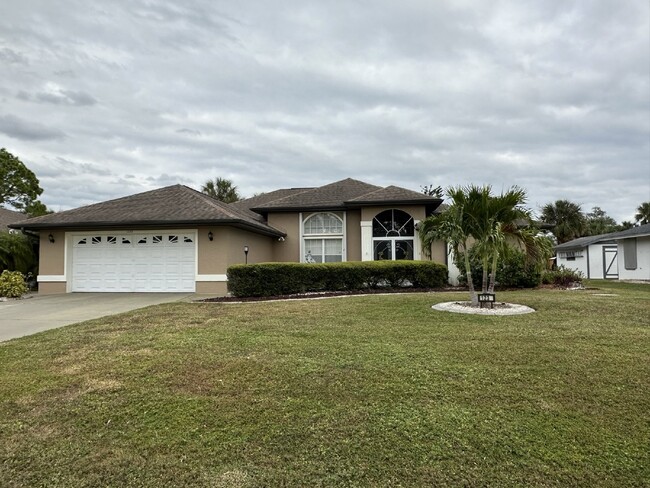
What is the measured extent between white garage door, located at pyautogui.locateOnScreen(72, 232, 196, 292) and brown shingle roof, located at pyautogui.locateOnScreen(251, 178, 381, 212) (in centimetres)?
504

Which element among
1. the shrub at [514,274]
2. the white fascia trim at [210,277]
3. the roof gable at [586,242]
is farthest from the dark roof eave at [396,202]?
the roof gable at [586,242]

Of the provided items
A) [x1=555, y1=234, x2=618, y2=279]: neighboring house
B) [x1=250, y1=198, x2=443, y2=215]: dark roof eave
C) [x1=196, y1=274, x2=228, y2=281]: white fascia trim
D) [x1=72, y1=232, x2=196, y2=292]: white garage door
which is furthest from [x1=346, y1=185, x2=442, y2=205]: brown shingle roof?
[x1=555, y1=234, x2=618, y2=279]: neighboring house

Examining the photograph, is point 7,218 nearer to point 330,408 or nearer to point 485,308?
point 485,308

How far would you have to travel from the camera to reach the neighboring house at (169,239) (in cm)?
1460

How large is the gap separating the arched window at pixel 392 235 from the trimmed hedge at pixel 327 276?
3.80m

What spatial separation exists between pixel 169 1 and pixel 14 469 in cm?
1124

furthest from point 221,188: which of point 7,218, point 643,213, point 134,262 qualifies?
point 643,213

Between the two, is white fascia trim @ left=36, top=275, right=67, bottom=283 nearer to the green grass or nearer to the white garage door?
the white garage door

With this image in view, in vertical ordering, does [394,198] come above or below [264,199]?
below

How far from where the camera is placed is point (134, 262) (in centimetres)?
1526

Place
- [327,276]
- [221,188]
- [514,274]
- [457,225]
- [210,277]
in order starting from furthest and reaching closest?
[221,188], [210,277], [514,274], [327,276], [457,225]

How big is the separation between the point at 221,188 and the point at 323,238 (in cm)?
2103

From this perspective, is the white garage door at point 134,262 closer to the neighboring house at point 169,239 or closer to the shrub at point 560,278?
the neighboring house at point 169,239

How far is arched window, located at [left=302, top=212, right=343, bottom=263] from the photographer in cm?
1872
